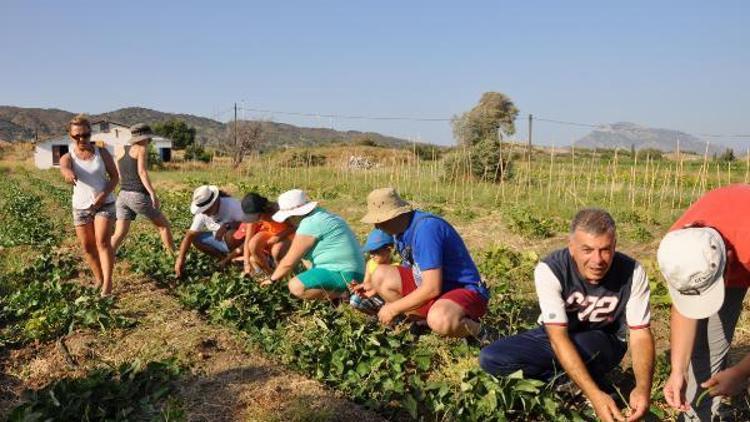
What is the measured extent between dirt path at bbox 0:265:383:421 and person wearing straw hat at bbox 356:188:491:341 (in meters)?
0.83

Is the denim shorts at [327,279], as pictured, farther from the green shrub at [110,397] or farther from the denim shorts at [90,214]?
the denim shorts at [90,214]

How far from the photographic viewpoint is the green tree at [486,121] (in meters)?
20.6

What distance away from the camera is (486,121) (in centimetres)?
2161

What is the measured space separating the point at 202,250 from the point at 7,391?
3.10 m

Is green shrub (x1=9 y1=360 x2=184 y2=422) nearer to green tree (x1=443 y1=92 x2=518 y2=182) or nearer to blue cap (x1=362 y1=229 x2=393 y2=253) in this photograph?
blue cap (x1=362 y1=229 x2=393 y2=253)

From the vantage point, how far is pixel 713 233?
2.55 metres

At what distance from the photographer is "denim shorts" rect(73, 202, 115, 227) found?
5.73 meters

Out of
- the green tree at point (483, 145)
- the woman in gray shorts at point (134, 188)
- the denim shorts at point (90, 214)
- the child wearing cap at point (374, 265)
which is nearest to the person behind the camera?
the child wearing cap at point (374, 265)

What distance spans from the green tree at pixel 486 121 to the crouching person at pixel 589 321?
410 inches

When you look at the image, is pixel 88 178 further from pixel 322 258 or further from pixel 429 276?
pixel 429 276

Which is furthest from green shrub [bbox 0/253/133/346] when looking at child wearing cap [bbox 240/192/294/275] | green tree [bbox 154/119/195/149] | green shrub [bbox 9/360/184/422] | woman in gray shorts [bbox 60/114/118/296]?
green tree [bbox 154/119/195/149]

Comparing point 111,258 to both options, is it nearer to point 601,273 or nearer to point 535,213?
point 601,273

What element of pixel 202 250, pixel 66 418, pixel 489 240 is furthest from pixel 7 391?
pixel 489 240

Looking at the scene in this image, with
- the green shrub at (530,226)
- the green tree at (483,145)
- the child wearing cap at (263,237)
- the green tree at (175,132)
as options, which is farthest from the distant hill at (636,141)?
the green tree at (175,132)
